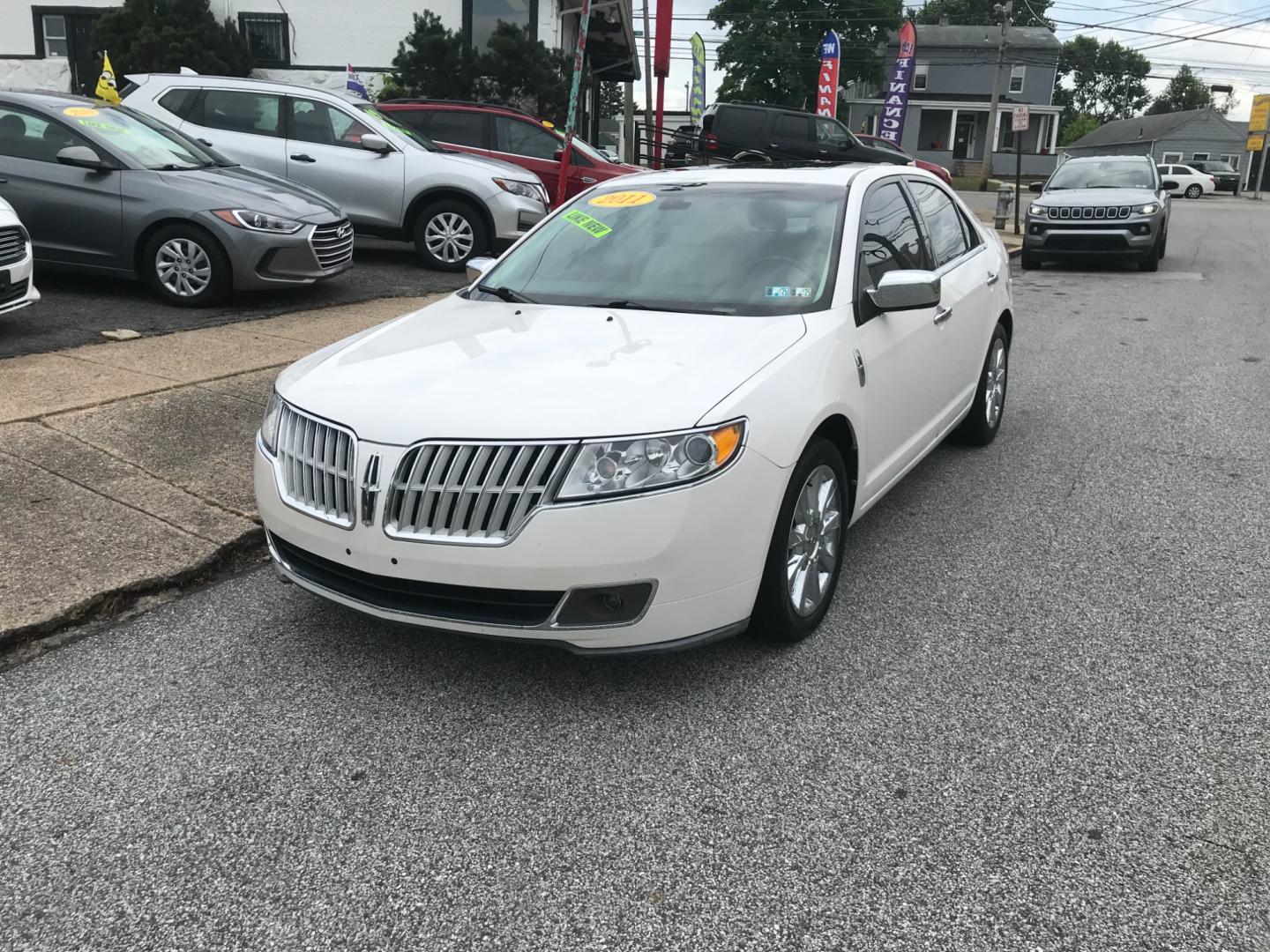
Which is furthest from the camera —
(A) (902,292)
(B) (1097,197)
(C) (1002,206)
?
(C) (1002,206)

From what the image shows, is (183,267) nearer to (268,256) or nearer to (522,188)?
(268,256)

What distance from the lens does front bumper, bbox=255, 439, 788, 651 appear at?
301cm

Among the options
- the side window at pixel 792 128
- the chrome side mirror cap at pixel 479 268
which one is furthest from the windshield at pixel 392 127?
the side window at pixel 792 128

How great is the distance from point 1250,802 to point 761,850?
134 centimetres

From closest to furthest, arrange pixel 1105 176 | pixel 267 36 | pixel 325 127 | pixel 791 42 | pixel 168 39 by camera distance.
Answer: pixel 325 127
pixel 1105 176
pixel 168 39
pixel 267 36
pixel 791 42

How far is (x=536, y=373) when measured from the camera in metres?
3.42

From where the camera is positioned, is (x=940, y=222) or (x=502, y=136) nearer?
(x=940, y=222)

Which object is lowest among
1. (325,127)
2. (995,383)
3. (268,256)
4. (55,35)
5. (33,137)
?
(995,383)

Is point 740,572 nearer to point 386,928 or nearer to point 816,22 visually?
point 386,928

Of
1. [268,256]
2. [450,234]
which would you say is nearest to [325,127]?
[450,234]

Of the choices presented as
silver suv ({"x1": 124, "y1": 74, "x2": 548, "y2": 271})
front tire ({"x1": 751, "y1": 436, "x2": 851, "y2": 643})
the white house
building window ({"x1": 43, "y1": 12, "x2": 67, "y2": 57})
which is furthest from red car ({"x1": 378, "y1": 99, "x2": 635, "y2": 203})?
building window ({"x1": 43, "y1": 12, "x2": 67, "y2": 57})

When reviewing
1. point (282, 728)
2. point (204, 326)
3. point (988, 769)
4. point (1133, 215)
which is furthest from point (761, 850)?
point (1133, 215)

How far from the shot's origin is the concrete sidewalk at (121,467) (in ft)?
13.4

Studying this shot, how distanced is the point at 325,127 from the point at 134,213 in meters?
3.42
